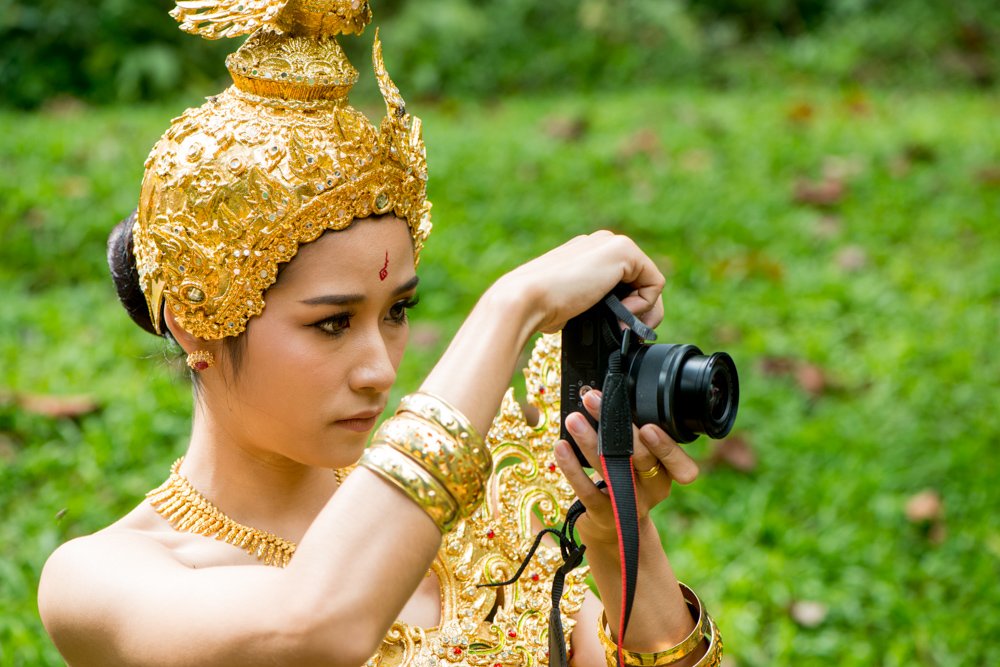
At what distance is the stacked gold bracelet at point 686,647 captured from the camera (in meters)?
2.07

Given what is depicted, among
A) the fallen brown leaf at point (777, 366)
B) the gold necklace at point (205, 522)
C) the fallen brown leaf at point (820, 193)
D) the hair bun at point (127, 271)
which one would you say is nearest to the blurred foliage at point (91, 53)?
the fallen brown leaf at point (820, 193)

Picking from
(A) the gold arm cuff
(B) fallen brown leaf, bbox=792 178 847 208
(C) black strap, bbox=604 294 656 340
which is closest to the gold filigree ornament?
(C) black strap, bbox=604 294 656 340

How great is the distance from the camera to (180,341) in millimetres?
1967

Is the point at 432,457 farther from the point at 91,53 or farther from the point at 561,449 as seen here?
the point at 91,53

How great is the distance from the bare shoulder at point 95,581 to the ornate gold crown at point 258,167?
35 centimetres

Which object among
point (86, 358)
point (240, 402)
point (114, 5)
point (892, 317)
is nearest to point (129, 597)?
point (240, 402)

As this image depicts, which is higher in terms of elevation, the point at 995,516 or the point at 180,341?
the point at 180,341

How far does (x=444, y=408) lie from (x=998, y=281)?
4323 mm

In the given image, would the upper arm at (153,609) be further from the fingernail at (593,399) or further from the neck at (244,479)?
the fingernail at (593,399)

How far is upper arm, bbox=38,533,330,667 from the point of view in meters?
1.54

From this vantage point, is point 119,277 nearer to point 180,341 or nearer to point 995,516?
point 180,341

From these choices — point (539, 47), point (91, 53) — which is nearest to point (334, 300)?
point (91, 53)

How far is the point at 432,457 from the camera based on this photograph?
1545 millimetres

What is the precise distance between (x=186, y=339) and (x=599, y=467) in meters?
0.69
